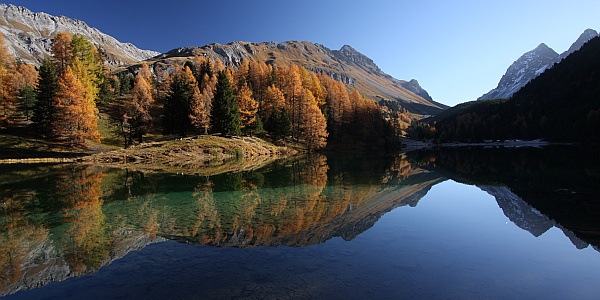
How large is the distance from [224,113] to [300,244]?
58118mm

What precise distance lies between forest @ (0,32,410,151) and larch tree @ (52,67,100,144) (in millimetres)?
145

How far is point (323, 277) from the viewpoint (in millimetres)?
9070

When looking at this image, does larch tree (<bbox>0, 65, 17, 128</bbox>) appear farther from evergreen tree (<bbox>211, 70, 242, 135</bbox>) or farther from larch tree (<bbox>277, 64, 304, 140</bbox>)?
larch tree (<bbox>277, 64, 304, 140</bbox>)

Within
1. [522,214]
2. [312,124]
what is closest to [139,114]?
[312,124]

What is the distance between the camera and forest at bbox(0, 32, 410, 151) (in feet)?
187

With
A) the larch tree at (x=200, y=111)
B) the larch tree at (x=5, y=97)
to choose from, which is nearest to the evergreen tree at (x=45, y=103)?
the larch tree at (x=5, y=97)

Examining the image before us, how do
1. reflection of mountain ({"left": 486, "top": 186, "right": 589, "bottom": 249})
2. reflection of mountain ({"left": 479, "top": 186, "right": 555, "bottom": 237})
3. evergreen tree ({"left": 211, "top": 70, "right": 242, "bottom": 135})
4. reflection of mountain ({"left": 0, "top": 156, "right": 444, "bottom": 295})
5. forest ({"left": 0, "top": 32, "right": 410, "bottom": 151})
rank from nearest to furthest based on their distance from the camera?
reflection of mountain ({"left": 0, "top": 156, "right": 444, "bottom": 295}) < reflection of mountain ({"left": 486, "top": 186, "right": 589, "bottom": 249}) < reflection of mountain ({"left": 479, "top": 186, "right": 555, "bottom": 237}) < forest ({"left": 0, "top": 32, "right": 410, "bottom": 151}) < evergreen tree ({"left": 211, "top": 70, "right": 242, "bottom": 135})

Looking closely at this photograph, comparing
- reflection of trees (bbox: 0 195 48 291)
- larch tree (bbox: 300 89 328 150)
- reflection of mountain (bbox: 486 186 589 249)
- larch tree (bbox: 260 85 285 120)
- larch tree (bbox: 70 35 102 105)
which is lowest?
reflection of mountain (bbox: 486 186 589 249)

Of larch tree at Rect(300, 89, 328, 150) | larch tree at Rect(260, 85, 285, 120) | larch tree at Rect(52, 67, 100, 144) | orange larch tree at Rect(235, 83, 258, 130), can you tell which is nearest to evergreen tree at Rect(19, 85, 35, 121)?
larch tree at Rect(52, 67, 100, 144)

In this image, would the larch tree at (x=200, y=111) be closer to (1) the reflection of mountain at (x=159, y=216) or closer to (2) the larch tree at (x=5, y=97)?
(2) the larch tree at (x=5, y=97)

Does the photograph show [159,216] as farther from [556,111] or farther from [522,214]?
[556,111]

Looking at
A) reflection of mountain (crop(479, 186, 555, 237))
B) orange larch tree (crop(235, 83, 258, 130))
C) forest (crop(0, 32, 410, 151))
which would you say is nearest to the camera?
reflection of mountain (crop(479, 186, 555, 237))

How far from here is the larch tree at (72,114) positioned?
5394cm

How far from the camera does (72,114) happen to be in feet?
177
